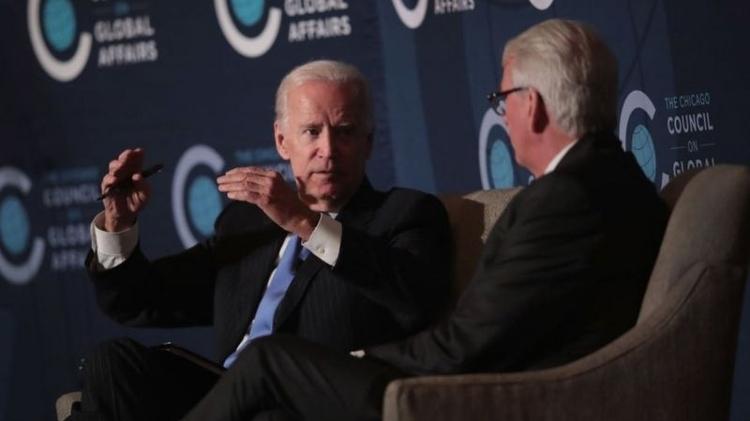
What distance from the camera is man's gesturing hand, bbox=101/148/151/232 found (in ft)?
12.6

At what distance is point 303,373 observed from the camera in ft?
9.48

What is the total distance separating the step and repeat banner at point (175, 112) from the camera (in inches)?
202

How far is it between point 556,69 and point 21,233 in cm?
370

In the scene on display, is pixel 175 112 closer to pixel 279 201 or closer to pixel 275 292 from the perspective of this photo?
pixel 275 292

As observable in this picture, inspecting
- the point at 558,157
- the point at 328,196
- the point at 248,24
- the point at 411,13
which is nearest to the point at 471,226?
the point at 328,196

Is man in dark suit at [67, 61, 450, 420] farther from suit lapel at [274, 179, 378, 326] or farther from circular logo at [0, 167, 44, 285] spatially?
circular logo at [0, 167, 44, 285]

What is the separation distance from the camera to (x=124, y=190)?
3.88 metres

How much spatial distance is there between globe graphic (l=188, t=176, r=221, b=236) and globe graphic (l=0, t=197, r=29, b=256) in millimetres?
745

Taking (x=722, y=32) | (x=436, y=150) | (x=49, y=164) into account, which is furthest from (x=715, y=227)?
(x=49, y=164)

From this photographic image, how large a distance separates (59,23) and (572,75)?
361cm

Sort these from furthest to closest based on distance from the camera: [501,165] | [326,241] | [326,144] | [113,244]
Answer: [501,165] → [113,244] → [326,144] → [326,241]

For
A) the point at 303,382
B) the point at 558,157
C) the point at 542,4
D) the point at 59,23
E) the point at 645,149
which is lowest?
the point at 303,382

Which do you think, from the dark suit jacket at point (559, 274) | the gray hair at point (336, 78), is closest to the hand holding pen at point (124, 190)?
the gray hair at point (336, 78)

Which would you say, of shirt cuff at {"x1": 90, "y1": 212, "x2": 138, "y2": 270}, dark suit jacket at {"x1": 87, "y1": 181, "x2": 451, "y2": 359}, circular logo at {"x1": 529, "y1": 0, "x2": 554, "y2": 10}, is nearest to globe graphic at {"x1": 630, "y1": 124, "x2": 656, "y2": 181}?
circular logo at {"x1": 529, "y1": 0, "x2": 554, "y2": 10}
